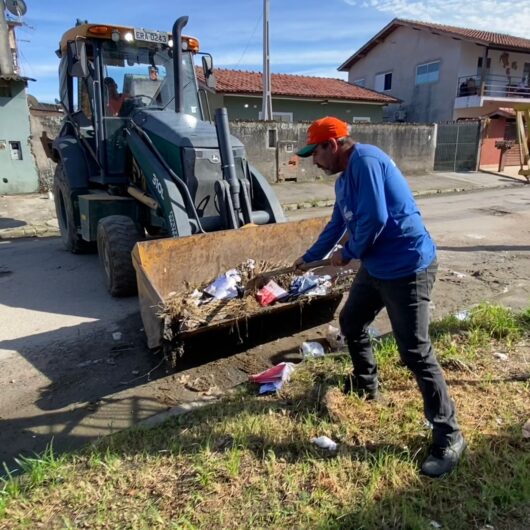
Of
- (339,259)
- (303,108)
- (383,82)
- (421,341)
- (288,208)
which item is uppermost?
(383,82)

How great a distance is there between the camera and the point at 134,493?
2.37 meters

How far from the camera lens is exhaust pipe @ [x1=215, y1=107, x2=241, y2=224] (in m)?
4.99

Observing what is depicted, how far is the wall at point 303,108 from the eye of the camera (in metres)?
19.3

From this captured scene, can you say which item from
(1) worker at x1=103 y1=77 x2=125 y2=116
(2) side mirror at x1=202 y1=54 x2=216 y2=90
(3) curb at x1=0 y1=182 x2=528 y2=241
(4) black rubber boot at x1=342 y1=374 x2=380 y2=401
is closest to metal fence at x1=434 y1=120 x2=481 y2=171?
(3) curb at x1=0 y1=182 x2=528 y2=241

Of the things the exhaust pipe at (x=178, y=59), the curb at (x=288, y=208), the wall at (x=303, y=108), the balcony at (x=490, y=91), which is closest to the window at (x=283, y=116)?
the wall at (x=303, y=108)

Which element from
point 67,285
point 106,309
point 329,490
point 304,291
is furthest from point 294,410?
point 67,285

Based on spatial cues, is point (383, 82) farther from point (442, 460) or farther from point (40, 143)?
point (442, 460)

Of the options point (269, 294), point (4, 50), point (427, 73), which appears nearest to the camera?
point (269, 294)

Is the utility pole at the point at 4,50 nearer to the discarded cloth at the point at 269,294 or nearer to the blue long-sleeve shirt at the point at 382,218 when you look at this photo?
the discarded cloth at the point at 269,294

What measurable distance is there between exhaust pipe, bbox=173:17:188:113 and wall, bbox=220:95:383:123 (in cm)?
1299

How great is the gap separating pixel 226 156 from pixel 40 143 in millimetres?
9003

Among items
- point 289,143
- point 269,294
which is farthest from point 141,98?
point 289,143

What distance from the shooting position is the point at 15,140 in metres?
11.6

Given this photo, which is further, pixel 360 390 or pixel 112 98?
pixel 112 98
